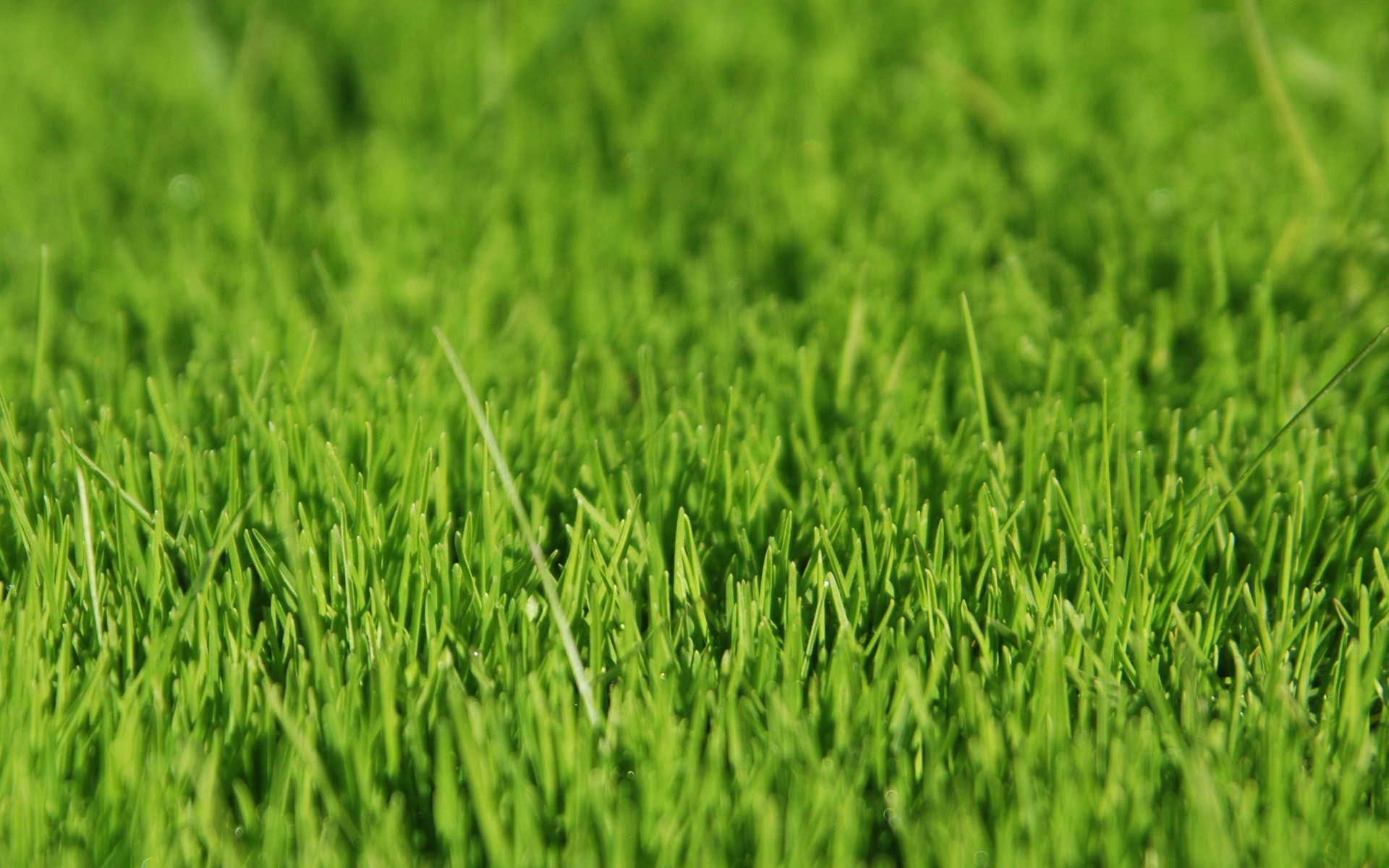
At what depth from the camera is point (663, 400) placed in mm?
1331

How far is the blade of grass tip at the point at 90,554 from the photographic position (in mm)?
1005

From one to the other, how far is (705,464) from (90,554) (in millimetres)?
588

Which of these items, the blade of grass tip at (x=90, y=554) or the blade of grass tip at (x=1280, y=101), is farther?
the blade of grass tip at (x=1280, y=101)

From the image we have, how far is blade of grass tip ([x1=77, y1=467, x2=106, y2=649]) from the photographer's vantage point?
1005 millimetres

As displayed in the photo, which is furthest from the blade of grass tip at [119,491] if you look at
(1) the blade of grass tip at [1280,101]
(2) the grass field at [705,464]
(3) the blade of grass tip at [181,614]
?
(1) the blade of grass tip at [1280,101]

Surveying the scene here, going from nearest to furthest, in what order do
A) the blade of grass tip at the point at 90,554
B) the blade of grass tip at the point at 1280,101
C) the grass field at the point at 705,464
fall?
the grass field at the point at 705,464 < the blade of grass tip at the point at 90,554 < the blade of grass tip at the point at 1280,101

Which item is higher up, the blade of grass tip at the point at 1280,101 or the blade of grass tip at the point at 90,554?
the blade of grass tip at the point at 1280,101

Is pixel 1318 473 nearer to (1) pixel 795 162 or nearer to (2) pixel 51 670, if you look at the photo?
(1) pixel 795 162

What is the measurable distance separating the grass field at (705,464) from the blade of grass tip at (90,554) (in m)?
0.01

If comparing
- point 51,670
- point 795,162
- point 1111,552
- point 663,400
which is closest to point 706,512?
point 663,400

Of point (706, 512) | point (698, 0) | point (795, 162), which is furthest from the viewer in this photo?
point (698, 0)

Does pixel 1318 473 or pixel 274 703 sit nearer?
pixel 274 703

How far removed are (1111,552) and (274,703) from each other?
73 cm

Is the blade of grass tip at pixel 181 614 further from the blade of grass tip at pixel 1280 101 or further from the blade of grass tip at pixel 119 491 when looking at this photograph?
the blade of grass tip at pixel 1280 101
